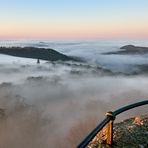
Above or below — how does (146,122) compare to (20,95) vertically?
above

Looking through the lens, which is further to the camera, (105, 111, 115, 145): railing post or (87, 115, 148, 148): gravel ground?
(87, 115, 148, 148): gravel ground

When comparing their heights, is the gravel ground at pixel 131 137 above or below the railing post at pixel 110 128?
below

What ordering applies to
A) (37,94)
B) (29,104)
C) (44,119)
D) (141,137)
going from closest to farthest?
1. (141,137)
2. (44,119)
3. (29,104)
4. (37,94)

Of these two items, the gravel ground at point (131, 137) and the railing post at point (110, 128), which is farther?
the gravel ground at point (131, 137)

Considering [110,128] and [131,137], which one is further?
[131,137]

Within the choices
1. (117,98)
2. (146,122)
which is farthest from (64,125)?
(146,122)

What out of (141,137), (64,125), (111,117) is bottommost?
(64,125)

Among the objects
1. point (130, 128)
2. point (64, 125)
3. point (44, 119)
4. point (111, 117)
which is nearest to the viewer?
point (111, 117)

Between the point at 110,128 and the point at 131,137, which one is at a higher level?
the point at 110,128

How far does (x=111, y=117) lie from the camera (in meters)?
8.03

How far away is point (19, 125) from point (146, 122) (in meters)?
127

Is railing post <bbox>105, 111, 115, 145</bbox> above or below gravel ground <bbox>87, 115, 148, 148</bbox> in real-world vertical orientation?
above

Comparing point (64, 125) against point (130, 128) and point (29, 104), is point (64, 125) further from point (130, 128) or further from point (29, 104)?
point (130, 128)

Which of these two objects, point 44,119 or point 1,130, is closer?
point 1,130
